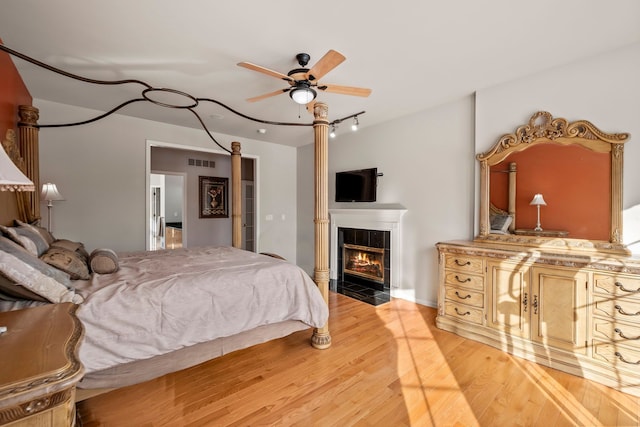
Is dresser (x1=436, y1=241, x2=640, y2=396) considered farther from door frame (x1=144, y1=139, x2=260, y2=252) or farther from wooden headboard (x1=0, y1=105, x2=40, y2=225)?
wooden headboard (x1=0, y1=105, x2=40, y2=225)

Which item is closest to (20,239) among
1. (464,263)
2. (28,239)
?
(28,239)

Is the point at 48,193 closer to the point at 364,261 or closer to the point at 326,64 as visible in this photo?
the point at 326,64

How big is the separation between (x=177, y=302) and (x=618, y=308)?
10.4 feet

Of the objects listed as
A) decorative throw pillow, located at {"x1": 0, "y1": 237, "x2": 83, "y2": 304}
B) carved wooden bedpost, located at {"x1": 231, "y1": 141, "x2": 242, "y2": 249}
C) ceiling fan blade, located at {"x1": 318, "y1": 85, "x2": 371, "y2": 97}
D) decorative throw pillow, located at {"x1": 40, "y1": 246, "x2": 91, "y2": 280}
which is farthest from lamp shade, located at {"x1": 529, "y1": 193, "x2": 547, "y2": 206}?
decorative throw pillow, located at {"x1": 40, "y1": 246, "x2": 91, "y2": 280}

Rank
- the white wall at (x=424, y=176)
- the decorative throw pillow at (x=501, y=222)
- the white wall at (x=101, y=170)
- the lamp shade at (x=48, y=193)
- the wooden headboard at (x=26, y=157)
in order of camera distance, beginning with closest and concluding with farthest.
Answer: the wooden headboard at (x=26, y=157), the decorative throw pillow at (x=501, y=222), the lamp shade at (x=48, y=193), the white wall at (x=424, y=176), the white wall at (x=101, y=170)

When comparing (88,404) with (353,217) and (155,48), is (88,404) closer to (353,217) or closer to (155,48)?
(155,48)

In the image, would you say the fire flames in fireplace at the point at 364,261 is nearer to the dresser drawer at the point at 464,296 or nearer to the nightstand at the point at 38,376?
the dresser drawer at the point at 464,296

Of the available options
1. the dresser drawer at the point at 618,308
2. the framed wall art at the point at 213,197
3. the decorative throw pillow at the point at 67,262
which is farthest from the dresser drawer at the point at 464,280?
the framed wall art at the point at 213,197

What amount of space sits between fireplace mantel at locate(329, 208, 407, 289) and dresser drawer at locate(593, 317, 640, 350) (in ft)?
7.34

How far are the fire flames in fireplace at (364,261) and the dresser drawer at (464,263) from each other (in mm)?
1422

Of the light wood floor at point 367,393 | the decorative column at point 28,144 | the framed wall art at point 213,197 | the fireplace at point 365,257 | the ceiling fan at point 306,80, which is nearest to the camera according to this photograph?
the light wood floor at point 367,393

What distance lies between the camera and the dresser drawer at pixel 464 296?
2.92m

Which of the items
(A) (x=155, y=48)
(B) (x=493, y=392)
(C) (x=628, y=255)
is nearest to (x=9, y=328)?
(A) (x=155, y=48)

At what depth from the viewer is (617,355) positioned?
2154 mm
